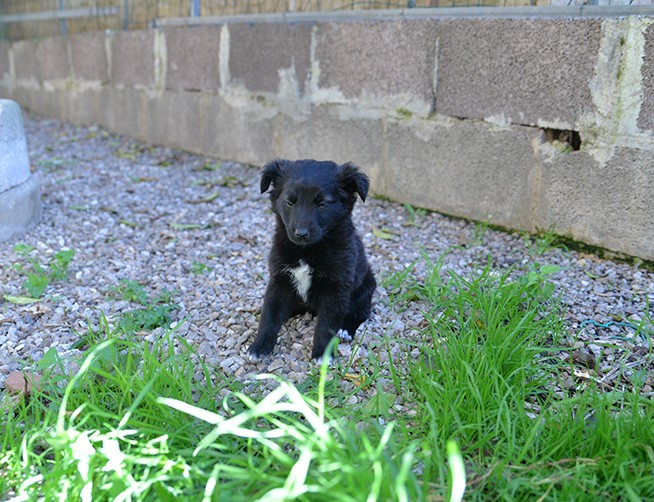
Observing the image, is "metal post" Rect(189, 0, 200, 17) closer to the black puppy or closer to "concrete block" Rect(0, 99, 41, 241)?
"concrete block" Rect(0, 99, 41, 241)

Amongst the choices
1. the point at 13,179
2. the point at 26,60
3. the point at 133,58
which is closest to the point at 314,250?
the point at 13,179

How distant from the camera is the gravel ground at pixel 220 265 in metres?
3.26

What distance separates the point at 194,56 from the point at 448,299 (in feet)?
15.3

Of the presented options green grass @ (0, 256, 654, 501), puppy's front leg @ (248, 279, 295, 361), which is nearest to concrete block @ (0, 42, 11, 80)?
green grass @ (0, 256, 654, 501)

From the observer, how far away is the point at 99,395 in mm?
2617

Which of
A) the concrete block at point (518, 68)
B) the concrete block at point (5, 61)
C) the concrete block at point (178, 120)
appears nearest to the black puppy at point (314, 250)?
the concrete block at point (518, 68)

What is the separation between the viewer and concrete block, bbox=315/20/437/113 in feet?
16.7

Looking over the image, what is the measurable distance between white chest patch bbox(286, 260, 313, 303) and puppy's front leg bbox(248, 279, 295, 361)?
0.18ft

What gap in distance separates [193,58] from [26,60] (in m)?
4.80

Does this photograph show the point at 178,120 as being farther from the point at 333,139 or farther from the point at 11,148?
the point at 11,148

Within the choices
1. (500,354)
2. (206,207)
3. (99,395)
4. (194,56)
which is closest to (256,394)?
(99,395)

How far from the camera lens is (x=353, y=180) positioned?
127 inches

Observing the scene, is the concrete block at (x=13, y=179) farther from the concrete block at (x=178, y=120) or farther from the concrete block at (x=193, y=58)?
the concrete block at (x=178, y=120)

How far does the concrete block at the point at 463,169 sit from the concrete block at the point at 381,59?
264 millimetres
